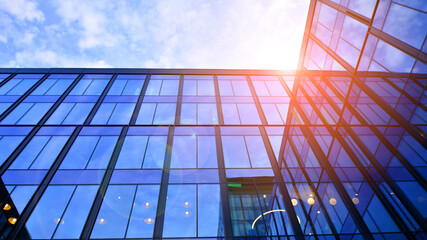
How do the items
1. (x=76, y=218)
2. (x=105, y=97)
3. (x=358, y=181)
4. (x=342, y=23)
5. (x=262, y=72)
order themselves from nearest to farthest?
1. (x=76, y=218)
2. (x=358, y=181)
3. (x=342, y=23)
4. (x=105, y=97)
5. (x=262, y=72)

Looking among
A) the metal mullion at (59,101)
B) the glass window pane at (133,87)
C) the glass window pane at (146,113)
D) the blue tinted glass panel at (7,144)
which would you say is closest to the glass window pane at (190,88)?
the glass window pane at (146,113)

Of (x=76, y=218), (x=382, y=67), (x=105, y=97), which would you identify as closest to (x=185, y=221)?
(x=76, y=218)

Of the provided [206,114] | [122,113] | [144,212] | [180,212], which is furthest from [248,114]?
[144,212]

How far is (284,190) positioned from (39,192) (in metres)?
13.9

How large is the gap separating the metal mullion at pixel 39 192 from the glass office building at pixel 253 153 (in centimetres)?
6

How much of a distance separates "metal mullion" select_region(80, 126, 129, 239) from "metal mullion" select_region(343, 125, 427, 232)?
15.3 meters

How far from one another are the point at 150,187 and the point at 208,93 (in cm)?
1173

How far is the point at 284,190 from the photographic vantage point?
545 inches

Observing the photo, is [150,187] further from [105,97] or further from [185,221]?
[105,97]

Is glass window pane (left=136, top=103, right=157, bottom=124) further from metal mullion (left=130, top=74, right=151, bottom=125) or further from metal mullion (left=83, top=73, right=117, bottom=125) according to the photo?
metal mullion (left=83, top=73, right=117, bottom=125)

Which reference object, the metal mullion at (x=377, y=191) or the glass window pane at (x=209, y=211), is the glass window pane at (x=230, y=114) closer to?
the glass window pane at (x=209, y=211)

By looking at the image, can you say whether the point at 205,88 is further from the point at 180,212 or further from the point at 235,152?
the point at 180,212

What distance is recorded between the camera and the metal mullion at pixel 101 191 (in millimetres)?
11634

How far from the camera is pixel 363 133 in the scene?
14734 mm
